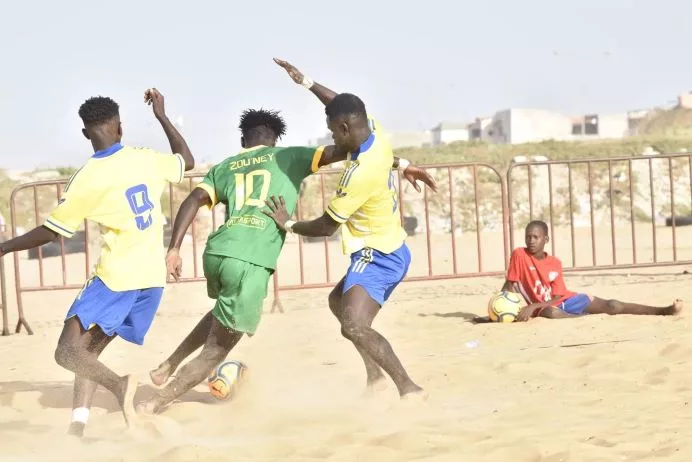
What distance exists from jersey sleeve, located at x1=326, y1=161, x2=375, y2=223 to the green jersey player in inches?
7.9

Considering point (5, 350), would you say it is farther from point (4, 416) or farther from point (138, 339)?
point (138, 339)

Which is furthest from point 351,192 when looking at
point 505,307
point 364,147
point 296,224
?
point 505,307

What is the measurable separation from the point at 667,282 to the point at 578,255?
5.80 meters

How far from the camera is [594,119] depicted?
111m

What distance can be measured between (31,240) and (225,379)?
1.69 m

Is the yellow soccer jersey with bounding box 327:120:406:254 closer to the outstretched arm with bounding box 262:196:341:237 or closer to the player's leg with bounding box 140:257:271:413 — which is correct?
the outstretched arm with bounding box 262:196:341:237

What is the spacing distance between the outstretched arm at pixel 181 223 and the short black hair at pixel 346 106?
0.91m

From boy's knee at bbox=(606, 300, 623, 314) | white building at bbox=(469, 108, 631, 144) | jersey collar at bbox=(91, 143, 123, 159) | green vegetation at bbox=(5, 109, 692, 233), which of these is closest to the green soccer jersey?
jersey collar at bbox=(91, 143, 123, 159)

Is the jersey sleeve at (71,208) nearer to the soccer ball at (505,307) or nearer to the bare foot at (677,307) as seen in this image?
the soccer ball at (505,307)

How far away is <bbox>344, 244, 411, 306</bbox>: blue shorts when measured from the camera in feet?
21.0

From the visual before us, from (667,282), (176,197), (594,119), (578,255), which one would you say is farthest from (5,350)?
(594,119)

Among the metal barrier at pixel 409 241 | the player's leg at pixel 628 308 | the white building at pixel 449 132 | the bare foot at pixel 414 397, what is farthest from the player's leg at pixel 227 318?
the white building at pixel 449 132

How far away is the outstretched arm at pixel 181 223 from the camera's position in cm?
614

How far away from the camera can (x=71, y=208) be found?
5590 millimetres
